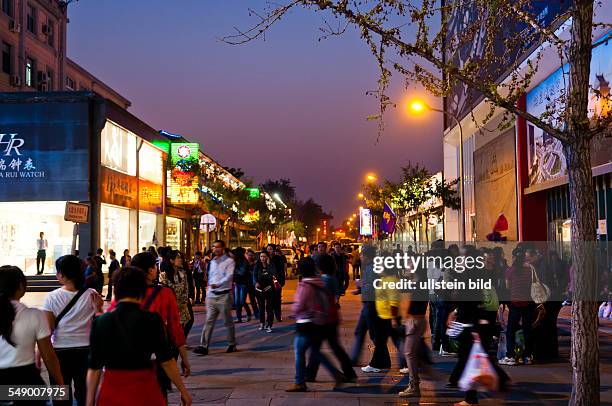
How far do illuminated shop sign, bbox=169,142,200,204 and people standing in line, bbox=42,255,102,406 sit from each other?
34.3m

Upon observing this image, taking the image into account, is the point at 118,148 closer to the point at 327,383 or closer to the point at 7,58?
the point at 7,58

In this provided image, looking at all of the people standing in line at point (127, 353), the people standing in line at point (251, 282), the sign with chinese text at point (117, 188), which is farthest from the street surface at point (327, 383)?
the sign with chinese text at point (117, 188)

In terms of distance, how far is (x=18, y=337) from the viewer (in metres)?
4.93

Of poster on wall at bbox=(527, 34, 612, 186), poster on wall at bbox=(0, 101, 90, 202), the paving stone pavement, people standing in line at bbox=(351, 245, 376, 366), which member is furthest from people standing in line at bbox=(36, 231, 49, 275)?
people standing in line at bbox=(351, 245, 376, 366)

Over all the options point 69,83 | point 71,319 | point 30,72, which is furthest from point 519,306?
point 69,83

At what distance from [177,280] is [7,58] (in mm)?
32402

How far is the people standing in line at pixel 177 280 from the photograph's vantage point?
10242 millimetres

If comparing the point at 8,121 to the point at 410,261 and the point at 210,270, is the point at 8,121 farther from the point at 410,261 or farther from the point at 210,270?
the point at 410,261

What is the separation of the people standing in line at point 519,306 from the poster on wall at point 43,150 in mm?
21331

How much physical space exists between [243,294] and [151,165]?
22602mm

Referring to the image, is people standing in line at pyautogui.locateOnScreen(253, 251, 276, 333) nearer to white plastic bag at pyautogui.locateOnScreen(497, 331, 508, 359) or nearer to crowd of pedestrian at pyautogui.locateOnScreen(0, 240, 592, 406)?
crowd of pedestrian at pyautogui.locateOnScreen(0, 240, 592, 406)

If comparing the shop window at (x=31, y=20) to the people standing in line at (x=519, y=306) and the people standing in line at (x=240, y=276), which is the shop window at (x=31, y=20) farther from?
the people standing in line at (x=519, y=306)

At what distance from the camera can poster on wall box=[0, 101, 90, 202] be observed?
28.1 metres

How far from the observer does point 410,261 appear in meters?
11.6
